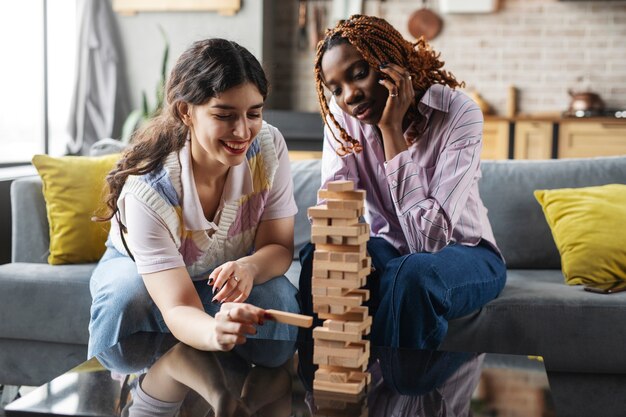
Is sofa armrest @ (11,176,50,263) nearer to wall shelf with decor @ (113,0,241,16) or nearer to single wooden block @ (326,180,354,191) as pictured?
single wooden block @ (326,180,354,191)

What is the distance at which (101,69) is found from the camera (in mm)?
5574

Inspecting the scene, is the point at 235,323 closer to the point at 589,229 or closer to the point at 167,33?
the point at 589,229

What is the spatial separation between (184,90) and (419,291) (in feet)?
2.31

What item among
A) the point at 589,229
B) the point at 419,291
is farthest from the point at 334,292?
the point at 589,229

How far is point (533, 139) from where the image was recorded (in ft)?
17.9

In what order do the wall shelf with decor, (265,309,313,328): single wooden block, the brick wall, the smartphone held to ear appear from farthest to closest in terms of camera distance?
1. the brick wall
2. the wall shelf with decor
3. the smartphone held to ear
4. (265,309,313,328): single wooden block

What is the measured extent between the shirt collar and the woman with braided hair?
273 millimetres

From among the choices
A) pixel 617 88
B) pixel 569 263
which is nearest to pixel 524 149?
pixel 617 88

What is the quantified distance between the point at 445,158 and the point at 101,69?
414 centimetres

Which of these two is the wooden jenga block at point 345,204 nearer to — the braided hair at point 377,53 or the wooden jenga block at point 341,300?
the wooden jenga block at point 341,300

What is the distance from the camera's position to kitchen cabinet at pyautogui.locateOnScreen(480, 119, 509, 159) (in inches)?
215

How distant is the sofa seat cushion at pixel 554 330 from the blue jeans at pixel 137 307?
0.52 metres

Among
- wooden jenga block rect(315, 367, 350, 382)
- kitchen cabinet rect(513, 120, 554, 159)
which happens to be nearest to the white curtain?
kitchen cabinet rect(513, 120, 554, 159)

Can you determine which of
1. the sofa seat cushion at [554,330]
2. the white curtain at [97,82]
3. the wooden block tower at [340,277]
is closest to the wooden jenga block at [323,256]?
the wooden block tower at [340,277]
